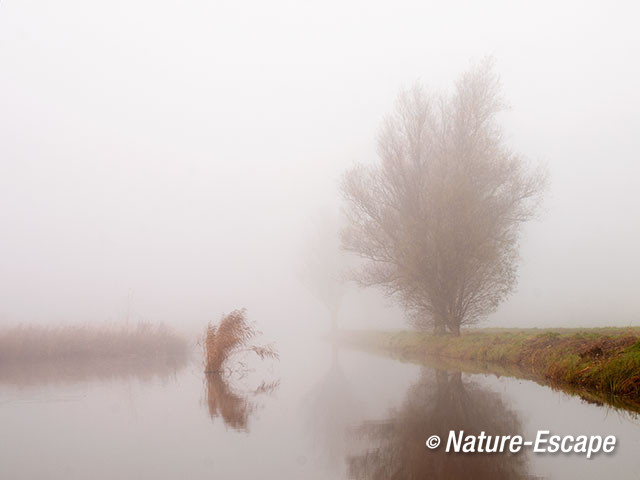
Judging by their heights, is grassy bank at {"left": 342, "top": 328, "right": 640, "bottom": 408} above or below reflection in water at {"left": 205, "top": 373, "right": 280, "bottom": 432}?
above

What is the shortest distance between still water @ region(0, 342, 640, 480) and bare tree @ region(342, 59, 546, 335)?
7083 mm

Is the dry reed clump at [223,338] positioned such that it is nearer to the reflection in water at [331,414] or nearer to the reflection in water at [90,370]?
the reflection in water at [90,370]

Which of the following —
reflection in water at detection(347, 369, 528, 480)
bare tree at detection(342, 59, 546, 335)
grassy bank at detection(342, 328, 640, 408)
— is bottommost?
reflection in water at detection(347, 369, 528, 480)

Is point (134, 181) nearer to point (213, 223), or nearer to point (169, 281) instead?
point (213, 223)

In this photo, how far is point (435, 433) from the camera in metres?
5.90

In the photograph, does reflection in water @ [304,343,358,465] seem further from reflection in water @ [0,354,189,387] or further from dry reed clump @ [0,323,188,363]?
dry reed clump @ [0,323,188,363]

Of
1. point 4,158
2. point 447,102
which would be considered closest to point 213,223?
point 4,158

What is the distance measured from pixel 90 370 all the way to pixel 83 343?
3.82 metres

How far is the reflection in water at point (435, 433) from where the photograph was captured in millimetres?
4469

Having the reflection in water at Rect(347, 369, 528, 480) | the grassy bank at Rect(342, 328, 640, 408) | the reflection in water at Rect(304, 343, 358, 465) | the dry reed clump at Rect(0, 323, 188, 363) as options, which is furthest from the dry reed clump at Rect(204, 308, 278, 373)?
the grassy bank at Rect(342, 328, 640, 408)

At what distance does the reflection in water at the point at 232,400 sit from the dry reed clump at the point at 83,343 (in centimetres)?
764

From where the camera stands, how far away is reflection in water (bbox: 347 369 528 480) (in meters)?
4.47

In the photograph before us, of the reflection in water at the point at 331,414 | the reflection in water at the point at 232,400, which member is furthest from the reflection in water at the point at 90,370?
the reflection in water at the point at 331,414

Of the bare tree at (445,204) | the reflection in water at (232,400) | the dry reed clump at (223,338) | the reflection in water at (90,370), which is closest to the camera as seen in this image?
the reflection in water at (232,400)
